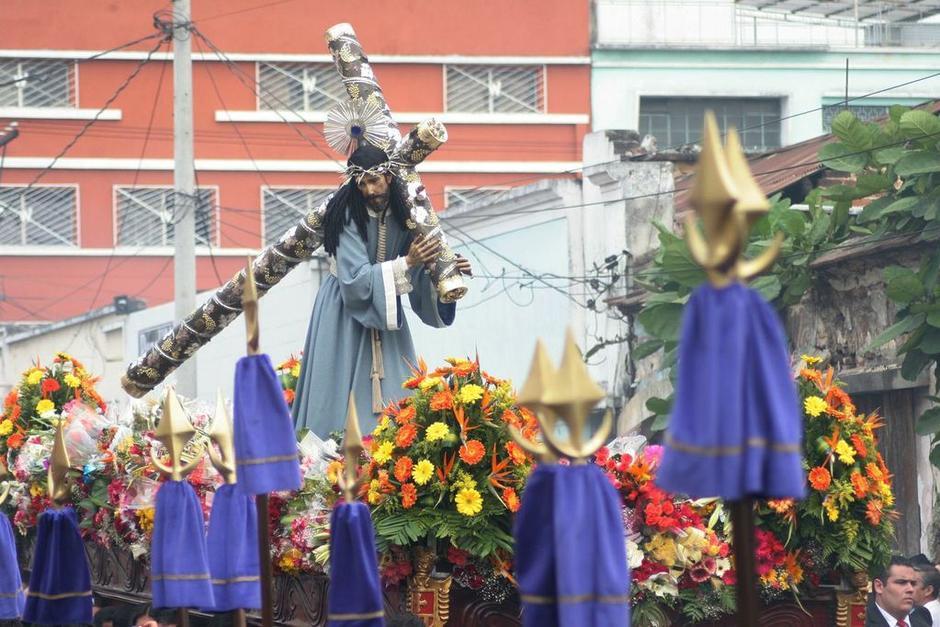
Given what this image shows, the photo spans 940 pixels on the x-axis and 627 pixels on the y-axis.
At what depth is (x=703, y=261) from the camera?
3.75 metres

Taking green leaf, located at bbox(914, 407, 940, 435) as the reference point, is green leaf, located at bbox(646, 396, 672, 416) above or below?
above

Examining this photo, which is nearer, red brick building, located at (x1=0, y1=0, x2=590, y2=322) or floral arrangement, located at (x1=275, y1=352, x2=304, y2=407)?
floral arrangement, located at (x1=275, y1=352, x2=304, y2=407)

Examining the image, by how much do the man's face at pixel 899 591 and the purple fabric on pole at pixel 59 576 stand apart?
11.6 feet

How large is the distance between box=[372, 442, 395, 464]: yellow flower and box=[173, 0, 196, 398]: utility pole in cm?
1057

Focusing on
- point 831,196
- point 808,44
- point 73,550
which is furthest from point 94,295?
point 73,550

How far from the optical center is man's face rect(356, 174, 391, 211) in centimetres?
780

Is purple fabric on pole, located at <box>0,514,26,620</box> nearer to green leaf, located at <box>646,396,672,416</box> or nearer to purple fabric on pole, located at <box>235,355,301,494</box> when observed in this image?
purple fabric on pole, located at <box>235,355,301,494</box>

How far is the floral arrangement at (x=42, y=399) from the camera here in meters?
Result: 9.35

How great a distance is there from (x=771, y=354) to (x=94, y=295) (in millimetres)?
27555

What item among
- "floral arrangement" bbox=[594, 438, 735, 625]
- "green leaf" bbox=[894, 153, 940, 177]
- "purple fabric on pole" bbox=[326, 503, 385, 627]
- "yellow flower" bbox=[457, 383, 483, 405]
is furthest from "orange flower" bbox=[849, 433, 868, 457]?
"green leaf" bbox=[894, 153, 940, 177]

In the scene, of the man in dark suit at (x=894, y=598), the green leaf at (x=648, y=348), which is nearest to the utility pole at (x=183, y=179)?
the green leaf at (x=648, y=348)

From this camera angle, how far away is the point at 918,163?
35.7 ft

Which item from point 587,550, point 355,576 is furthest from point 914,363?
point 587,550

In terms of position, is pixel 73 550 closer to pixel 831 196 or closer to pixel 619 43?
pixel 831 196
